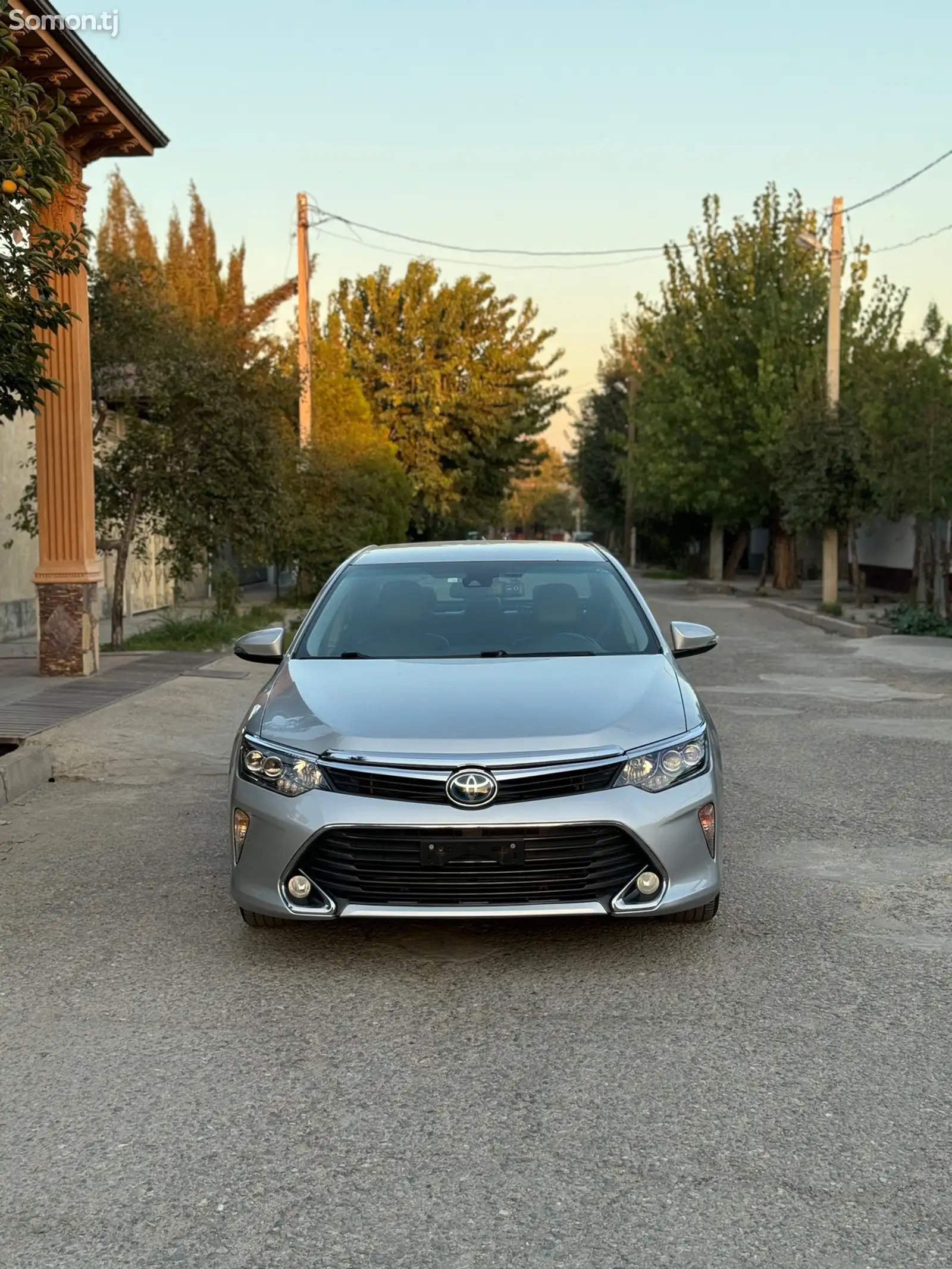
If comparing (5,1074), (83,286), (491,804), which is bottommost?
(5,1074)

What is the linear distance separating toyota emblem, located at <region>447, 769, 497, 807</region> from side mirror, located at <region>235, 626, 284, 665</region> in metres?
1.81

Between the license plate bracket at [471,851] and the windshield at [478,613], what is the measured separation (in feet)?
4.78

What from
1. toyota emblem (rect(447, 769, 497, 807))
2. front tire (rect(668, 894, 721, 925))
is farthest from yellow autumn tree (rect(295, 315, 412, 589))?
toyota emblem (rect(447, 769, 497, 807))

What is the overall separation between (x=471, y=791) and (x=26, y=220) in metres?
3.87

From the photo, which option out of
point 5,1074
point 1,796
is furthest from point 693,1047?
point 1,796

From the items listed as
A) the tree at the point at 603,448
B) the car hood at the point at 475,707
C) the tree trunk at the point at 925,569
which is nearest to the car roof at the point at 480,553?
the car hood at the point at 475,707

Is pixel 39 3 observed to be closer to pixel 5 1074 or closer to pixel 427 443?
→ pixel 5 1074

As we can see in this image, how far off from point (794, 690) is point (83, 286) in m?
8.16

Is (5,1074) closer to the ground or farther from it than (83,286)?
closer to the ground

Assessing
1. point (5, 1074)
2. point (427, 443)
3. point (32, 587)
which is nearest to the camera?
point (5, 1074)

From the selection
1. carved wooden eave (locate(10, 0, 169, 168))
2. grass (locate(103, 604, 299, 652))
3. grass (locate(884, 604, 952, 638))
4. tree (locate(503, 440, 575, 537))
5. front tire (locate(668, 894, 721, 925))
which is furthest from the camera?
tree (locate(503, 440, 575, 537))

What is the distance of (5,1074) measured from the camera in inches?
161

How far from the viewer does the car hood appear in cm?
482

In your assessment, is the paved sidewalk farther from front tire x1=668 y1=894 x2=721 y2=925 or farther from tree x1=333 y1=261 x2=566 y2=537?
front tire x1=668 y1=894 x2=721 y2=925
